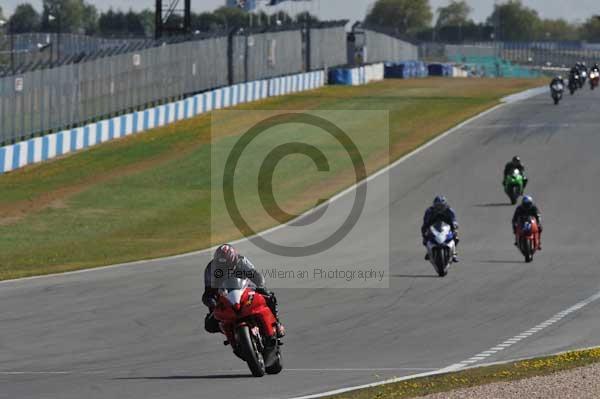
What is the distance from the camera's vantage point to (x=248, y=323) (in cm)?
1422

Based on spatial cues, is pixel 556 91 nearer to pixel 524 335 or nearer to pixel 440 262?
pixel 440 262

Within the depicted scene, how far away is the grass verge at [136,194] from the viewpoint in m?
30.8

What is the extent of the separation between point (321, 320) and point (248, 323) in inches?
200

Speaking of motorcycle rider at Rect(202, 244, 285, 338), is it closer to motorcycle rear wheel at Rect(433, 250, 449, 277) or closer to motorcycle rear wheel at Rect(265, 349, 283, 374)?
motorcycle rear wheel at Rect(265, 349, 283, 374)

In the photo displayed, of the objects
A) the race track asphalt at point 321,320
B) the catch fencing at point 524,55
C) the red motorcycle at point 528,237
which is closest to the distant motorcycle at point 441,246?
the race track asphalt at point 321,320

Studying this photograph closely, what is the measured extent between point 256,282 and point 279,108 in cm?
5063

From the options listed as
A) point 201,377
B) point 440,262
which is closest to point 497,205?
point 440,262

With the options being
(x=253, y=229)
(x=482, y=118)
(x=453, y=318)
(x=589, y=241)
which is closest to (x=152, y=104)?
(x=482, y=118)

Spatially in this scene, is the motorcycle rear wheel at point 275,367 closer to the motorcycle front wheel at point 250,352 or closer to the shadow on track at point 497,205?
the motorcycle front wheel at point 250,352

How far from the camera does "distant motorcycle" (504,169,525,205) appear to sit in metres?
37.0

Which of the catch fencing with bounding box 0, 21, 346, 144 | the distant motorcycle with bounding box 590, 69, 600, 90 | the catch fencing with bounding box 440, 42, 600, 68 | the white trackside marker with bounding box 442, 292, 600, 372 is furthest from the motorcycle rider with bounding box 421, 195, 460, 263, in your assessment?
the catch fencing with bounding box 440, 42, 600, 68

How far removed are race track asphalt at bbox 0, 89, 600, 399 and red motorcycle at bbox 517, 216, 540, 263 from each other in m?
0.30

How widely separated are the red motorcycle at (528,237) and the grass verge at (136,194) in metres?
7.52

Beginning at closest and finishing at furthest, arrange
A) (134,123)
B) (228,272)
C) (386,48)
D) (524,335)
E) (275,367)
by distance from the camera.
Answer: (228,272)
(275,367)
(524,335)
(134,123)
(386,48)
